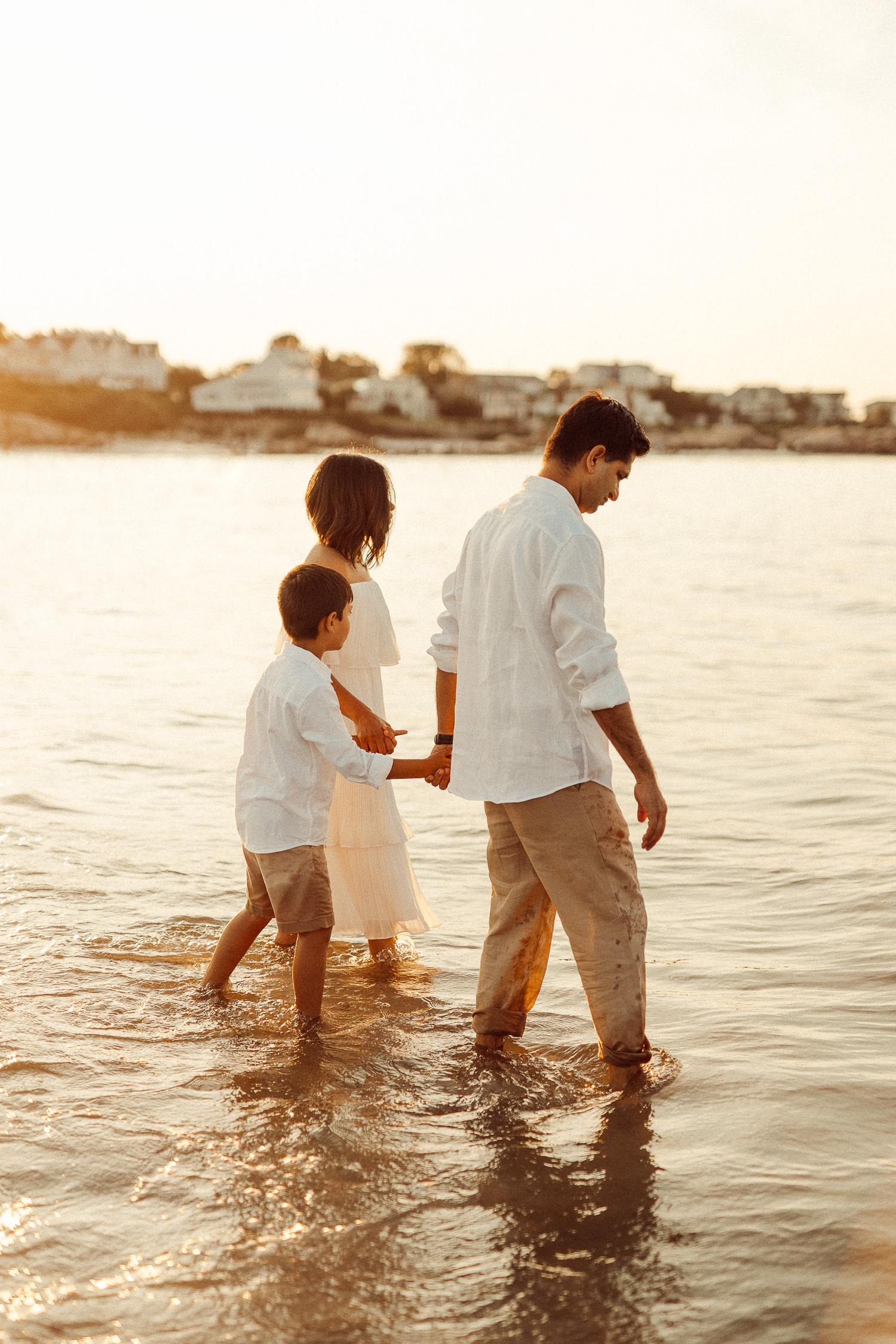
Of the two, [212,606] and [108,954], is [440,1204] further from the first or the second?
[212,606]

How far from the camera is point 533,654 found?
3.68 meters

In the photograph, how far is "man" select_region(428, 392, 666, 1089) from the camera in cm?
354

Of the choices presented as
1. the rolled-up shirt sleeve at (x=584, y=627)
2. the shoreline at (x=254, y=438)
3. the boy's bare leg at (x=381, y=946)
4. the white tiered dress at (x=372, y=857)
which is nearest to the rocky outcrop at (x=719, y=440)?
the shoreline at (x=254, y=438)

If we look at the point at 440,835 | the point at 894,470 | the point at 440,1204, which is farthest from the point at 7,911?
the point at 894,470

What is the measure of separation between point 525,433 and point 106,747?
144 metres

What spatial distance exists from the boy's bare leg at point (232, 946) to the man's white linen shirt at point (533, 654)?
1.14 m

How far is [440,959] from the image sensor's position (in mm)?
5473

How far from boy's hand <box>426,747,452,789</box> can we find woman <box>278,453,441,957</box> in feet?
1.03

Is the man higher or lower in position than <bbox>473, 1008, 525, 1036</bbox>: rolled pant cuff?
higher

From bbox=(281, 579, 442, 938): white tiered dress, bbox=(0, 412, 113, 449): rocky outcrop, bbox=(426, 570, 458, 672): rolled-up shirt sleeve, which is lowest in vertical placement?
bbox=(281, 579, 442, 938): white tiered dress

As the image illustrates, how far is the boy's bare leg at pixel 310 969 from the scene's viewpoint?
4371 millimetres

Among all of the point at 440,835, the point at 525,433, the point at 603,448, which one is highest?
the point at 525,433

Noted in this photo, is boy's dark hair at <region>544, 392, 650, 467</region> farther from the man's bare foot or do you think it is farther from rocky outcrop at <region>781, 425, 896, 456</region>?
rocky outcrop at <region>781, 425, 896, 456</region>

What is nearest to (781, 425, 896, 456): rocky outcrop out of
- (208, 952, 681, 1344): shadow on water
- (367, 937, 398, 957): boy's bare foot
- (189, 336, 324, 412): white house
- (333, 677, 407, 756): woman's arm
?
(189, 336, 324, 412): white house
